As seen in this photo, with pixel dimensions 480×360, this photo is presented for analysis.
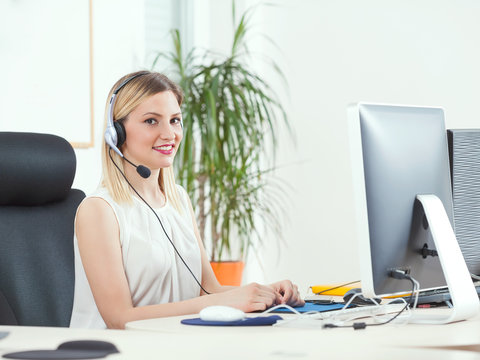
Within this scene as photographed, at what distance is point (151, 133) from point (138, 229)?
0.26m

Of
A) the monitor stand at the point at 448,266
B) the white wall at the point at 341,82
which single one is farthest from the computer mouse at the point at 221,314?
the white wall at the point at 341,82

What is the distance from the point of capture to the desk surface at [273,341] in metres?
0.97

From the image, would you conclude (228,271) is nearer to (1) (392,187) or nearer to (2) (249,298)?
(2) (249,298)

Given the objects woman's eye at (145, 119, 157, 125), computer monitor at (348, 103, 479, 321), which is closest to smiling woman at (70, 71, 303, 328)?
woman's eye at (145, 119, 157, 125)

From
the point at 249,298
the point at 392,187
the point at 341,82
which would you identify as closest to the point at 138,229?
the point at 249,298

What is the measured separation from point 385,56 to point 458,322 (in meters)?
2.47

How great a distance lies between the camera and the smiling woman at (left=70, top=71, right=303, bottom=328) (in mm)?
1691

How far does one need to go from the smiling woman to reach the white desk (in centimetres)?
39

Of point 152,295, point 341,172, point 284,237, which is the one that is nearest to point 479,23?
point 341,172

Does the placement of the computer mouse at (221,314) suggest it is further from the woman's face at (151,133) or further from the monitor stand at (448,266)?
the woman's face at (151,133)

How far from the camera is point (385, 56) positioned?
3.64 meters

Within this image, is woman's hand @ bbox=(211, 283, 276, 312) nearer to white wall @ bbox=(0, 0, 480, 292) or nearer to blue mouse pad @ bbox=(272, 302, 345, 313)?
blue mouse pad @ bbox=(272, 302, 345, 313)

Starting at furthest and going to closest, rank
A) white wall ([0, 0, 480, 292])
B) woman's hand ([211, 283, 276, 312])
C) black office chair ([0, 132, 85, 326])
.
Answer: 1. white wall ([0, 0, 480, 292])
2. black office chair ([0, 132, 85, 326])
3. woman's hand ([211, 283, 276, 312])

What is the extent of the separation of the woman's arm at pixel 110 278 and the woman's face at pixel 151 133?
20 cm
